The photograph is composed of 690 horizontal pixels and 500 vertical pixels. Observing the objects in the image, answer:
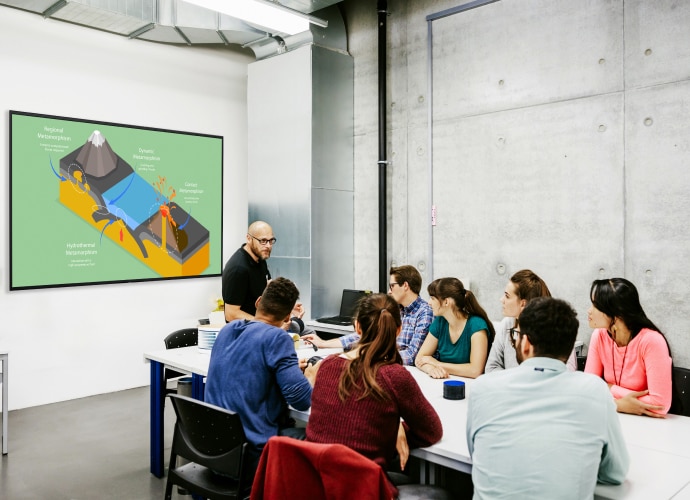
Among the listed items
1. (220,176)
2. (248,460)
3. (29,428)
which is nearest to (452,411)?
(248,460)

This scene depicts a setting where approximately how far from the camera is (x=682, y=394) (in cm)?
270

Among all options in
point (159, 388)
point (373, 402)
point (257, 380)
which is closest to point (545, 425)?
point (373, 402)

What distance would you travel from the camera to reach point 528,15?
4.73 m

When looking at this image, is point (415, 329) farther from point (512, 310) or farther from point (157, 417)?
point (157, 417)

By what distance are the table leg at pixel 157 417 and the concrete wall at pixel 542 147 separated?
262cm

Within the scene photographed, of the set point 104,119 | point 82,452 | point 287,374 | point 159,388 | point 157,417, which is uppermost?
point 104,119

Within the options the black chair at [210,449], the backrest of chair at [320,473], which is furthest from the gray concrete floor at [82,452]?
the backrest of chair at [320,473]

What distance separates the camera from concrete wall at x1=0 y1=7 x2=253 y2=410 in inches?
196

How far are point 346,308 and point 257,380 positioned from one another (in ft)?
10.8

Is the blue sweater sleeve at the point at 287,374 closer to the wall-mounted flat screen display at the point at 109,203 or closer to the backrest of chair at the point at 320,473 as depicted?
the backrest of chair at the point at 320,473

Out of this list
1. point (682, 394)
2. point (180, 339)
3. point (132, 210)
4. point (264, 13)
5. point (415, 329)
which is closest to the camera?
point (682, 394)

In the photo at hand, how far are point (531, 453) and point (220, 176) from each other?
5177 millimetres

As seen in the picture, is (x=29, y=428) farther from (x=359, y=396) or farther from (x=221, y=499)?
(x=359, y=396)

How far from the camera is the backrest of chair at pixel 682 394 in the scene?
8.73ft
